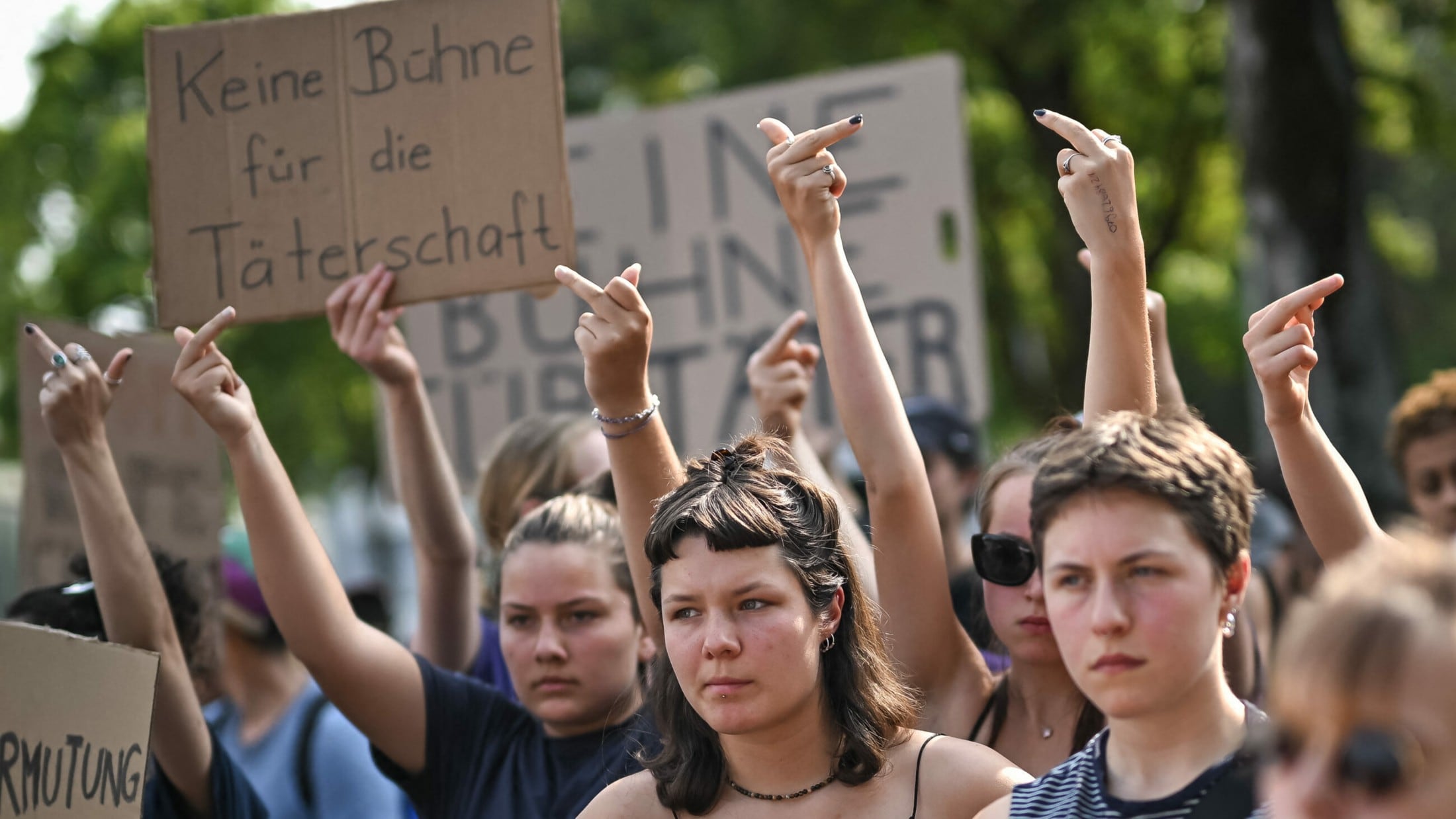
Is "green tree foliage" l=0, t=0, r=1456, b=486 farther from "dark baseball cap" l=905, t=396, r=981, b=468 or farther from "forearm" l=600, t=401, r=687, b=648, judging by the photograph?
"forearm" l=600, t=401, r=687, b=648

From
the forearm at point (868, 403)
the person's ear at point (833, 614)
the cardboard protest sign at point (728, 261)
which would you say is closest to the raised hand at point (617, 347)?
the forearm at point (868, 403)

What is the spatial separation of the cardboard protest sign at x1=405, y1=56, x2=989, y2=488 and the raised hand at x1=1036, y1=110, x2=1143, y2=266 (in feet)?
8.86

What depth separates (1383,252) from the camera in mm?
14320

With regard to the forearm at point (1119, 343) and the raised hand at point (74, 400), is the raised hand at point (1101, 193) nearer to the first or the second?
the forearm at point (1119, 343)

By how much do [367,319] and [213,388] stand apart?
0.46 meters

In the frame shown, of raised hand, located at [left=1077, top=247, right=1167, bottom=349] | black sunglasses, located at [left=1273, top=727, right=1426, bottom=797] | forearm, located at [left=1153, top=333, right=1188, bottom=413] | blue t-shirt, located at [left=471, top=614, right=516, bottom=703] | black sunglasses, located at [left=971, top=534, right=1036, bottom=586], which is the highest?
raised hand, located at [left=1077, top=247, right=1167, bottom=349]

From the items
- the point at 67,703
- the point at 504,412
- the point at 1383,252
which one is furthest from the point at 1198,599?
the point at 1383,252

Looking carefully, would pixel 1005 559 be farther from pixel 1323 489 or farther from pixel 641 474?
pixel 641 474

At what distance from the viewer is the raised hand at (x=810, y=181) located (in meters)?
2.85

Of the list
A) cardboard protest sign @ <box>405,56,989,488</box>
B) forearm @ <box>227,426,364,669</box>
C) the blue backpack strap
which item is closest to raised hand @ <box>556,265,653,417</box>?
forearm @ <box>227,426,364,669</box>

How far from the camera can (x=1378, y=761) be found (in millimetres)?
1384

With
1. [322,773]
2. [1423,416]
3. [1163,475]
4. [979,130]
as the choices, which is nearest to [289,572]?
[322,773]

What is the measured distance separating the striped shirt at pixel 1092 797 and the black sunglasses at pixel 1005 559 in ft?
2.02

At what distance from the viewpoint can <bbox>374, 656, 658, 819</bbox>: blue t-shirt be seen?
3031 mm
